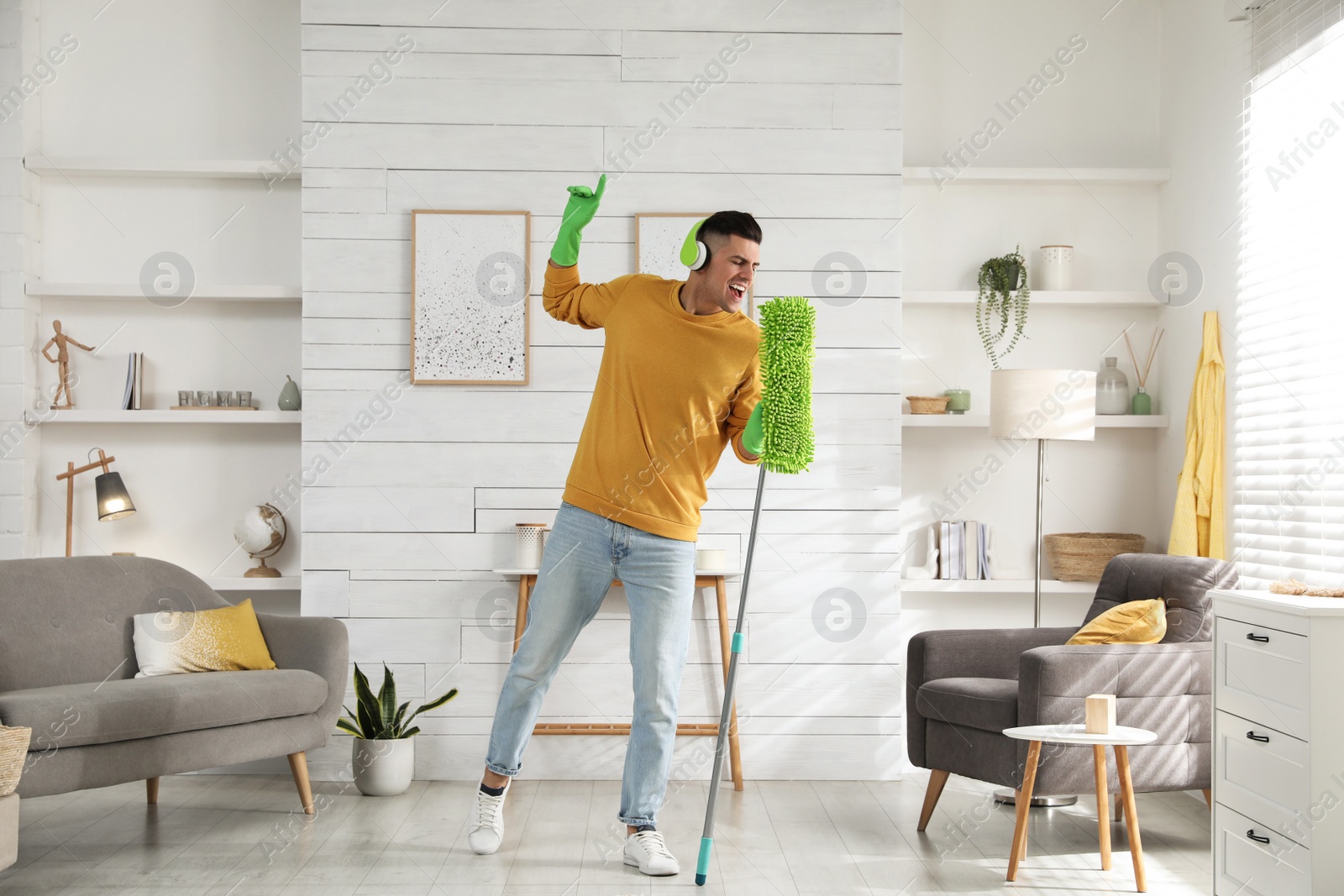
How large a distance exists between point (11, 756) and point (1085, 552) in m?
3.47

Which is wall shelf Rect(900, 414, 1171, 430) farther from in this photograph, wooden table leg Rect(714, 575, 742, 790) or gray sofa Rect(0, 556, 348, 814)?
gray sofa Rect(0, 556, 348, 814)

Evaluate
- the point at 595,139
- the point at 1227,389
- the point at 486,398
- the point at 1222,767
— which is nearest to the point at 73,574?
the point at 486,398

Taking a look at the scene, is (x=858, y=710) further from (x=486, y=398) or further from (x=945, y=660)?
(x=486, y=398)

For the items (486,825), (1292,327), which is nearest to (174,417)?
(486,825)

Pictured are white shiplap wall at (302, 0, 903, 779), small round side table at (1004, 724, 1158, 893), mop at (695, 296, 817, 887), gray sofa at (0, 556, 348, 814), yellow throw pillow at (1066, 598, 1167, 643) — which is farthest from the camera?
white shiplap wall at (302, 0, 903, 779)

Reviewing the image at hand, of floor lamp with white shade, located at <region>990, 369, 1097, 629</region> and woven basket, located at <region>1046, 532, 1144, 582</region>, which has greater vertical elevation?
floor lamp with white shade, located at <region>990, 369, 1097, 629</region>

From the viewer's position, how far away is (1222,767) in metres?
2.55

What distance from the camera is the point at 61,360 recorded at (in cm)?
407

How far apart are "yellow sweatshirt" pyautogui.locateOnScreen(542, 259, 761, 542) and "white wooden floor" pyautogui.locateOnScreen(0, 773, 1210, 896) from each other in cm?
96

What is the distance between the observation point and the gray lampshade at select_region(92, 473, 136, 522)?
154 inches

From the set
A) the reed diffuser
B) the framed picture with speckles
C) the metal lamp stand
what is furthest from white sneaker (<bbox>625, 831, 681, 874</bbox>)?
the reed diffuser

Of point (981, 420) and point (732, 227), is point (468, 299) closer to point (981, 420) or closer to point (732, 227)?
point (732, 227)

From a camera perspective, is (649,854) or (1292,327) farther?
(1292,327)

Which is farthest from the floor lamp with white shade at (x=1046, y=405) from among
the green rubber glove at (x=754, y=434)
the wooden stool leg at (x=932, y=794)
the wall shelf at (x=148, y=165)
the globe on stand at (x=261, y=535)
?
the wall shelf at (x=148, y=165)
